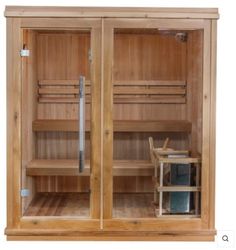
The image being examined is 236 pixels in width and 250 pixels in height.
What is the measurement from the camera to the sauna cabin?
4016 millimetres

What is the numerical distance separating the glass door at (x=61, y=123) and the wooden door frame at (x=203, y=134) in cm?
7

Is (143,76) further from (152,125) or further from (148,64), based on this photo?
(152,125)

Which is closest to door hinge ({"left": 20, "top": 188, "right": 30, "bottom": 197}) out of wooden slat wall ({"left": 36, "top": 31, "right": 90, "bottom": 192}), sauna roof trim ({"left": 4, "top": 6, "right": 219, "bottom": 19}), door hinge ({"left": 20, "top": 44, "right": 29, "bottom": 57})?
wooden slat wall ({"left": 36, "top": 31, "right": 90, "bottom": 192})

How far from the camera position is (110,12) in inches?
157

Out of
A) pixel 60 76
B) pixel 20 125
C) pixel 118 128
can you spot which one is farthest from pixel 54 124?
pixel 118 128

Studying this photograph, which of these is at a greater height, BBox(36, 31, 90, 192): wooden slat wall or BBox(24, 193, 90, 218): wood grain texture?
BBox(36, 31, 90, 192): wooden slat wall

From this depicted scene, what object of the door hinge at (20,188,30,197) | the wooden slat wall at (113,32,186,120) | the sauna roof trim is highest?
the sauna roof trim

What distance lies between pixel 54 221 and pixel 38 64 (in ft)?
4.73

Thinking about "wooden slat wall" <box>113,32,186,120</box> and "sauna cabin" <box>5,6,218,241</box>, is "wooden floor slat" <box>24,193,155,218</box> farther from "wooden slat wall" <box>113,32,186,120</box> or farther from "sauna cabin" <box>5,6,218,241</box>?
"wooden slat wall" <box>113,32,186,120</box>

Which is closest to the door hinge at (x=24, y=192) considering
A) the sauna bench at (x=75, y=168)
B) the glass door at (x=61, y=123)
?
the glass door at (x=61, y=123)

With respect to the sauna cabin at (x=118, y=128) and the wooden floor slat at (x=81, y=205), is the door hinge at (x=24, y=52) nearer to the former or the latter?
the sauna cabin at (x=118, y=128)

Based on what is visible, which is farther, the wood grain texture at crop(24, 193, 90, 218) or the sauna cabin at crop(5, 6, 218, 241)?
the wood grain texture at crop(24, 193, 90, 218)

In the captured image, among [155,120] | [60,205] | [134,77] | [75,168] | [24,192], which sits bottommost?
[60,205]

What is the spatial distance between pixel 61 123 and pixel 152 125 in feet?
2.77
